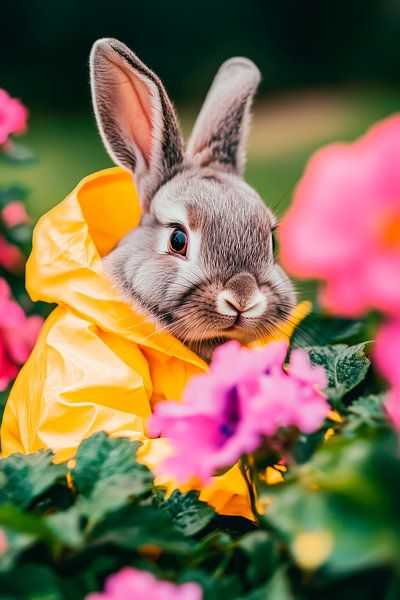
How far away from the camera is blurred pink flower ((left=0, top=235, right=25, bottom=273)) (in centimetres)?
300

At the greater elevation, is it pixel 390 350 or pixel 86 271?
pixel 390 350

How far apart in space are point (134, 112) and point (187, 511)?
1.35 meters

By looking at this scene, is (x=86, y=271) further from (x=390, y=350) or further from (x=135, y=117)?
(x=390, y=350)

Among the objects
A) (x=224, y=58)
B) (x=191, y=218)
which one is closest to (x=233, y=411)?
(x=191, y=218)

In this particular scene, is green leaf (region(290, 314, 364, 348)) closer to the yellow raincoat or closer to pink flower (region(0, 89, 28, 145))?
the yellow raincoat

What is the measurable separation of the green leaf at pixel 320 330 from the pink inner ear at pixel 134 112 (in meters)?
0.64

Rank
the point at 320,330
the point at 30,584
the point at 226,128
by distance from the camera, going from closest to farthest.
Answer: the point at 30,584, the point at 320,330, the point at 226,128

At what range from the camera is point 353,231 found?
0.92 m

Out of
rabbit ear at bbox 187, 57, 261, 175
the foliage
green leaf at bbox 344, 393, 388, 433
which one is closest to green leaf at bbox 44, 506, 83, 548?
the foliage

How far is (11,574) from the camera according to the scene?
112cm

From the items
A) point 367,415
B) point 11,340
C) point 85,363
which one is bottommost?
point 11,340

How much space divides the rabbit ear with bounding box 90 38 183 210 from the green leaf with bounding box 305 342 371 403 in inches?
33.8

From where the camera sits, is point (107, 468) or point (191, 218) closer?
point (107, 468)

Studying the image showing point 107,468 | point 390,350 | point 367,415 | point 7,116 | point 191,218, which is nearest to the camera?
point 390,350
